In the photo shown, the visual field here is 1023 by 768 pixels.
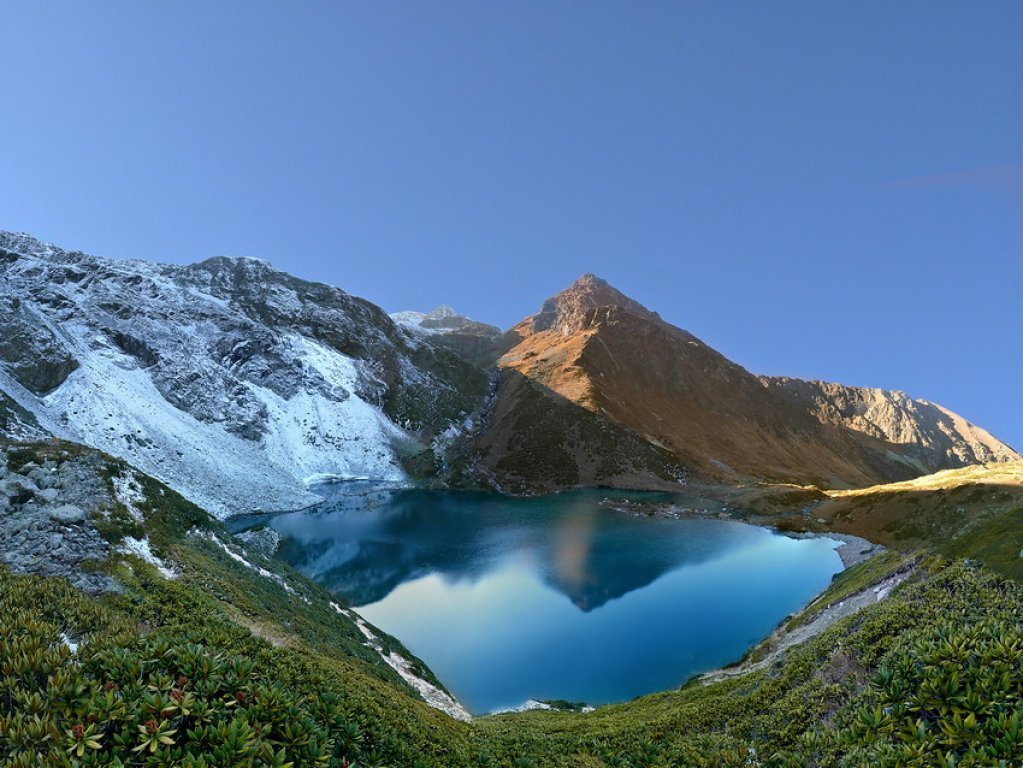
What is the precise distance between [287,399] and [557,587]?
104m

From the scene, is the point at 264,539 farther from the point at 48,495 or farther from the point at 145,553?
the point at 145,553

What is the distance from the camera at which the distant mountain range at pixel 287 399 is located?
94312mm

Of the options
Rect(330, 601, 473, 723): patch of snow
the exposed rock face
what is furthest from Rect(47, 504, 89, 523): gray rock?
Rect(330, 601, 473, 723): patch of snow

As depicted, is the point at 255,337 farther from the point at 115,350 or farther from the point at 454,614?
the point at 454,614

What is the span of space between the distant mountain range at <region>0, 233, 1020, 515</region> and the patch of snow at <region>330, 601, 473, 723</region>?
64.0 m

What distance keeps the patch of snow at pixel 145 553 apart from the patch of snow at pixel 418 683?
47.1ft

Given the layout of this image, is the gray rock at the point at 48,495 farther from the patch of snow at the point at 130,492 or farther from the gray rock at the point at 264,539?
the gray rock at the point at 264,539

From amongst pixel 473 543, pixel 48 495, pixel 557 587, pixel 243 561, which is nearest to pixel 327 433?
pixel 473 543

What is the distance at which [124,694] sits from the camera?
311 inches

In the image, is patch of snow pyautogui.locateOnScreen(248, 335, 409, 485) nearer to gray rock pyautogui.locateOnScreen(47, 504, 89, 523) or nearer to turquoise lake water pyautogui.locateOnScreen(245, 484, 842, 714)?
turquoise lake water pyautogui.locateOnScreen(245, 484, 842, 714)

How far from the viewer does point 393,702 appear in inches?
654

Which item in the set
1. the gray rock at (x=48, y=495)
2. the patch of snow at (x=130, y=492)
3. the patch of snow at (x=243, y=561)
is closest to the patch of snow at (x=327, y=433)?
the patch of snow at (x=243, y=561)

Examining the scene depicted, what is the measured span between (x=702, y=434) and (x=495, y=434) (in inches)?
3189

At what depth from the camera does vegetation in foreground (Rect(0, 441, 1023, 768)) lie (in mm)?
7250
